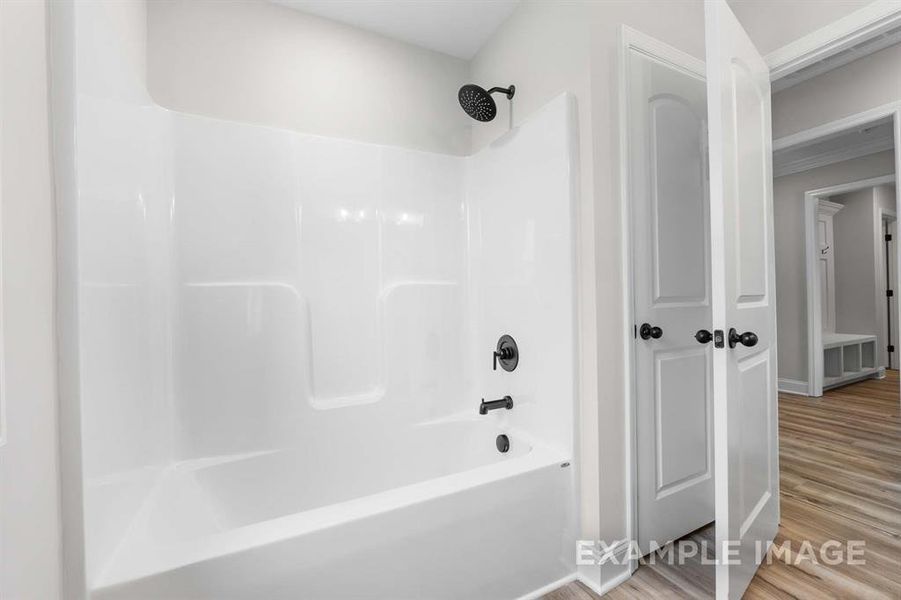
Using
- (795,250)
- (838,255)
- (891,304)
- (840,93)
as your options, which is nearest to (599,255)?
(840,93)

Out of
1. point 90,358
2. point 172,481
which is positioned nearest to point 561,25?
point 90,358

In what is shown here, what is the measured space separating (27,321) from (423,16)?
2038 millimetres

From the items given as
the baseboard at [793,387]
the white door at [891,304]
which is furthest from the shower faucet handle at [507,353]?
the white door at [891,304]

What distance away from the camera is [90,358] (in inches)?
39.0

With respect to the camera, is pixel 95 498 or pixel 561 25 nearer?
pixel 95 498

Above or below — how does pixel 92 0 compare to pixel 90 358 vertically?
above

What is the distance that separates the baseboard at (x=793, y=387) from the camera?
13.4 ft

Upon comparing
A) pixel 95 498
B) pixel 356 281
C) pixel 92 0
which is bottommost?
pixel 95 498

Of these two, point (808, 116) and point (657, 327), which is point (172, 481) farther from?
point (808, 116)

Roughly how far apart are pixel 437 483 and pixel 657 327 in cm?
111

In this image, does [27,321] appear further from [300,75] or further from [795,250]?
[795,250]

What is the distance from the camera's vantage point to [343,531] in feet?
3.78

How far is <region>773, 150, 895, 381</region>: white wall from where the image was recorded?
3963 millimetres

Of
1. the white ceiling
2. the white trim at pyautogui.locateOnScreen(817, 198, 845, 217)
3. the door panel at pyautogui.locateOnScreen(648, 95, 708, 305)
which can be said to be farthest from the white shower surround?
the white trim at pyautogui.locateOnScreen(817, 198, 845, 217)
